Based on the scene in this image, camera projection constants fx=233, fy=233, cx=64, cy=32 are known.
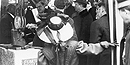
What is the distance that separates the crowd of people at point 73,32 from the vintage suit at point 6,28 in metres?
0.15

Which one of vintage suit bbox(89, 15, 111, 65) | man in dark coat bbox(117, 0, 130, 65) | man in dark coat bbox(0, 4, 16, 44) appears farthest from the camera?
man in dark coat bbox(0, 4, 16, 44)

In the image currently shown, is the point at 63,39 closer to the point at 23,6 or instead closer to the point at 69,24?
the point at 69,24

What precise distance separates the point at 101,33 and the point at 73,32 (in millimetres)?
199

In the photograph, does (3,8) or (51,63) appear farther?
(3,8)

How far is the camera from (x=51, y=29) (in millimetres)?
1481

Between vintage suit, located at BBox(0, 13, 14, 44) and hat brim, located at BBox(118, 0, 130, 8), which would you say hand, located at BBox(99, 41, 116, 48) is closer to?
hat brim, located at BBox(118, 0, 130, 8)

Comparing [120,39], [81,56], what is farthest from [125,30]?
[81,56]

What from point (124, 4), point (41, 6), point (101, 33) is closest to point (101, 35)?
point (101, 33)

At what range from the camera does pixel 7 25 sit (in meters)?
1.79

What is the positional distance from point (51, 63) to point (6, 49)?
0.39 meters

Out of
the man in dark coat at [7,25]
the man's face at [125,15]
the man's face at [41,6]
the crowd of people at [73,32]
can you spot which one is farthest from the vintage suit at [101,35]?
the man in dark coat at [7,25]

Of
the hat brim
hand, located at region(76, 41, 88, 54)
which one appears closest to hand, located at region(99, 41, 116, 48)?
hand, located at region(76, 41, 88, 54)

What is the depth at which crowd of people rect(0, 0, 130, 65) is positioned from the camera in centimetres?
145

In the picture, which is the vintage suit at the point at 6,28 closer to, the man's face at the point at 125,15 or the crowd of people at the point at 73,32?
the crowd of people at the point at 73,32
